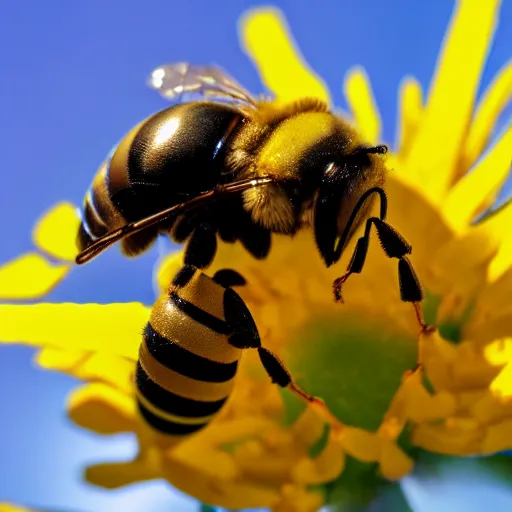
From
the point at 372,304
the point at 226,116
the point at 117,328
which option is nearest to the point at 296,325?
the point at 372,304

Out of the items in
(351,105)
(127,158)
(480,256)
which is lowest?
(480,256)

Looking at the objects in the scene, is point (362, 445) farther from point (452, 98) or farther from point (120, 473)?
point (452, 98)

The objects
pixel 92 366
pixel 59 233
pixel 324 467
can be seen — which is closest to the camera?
pixel 324 467

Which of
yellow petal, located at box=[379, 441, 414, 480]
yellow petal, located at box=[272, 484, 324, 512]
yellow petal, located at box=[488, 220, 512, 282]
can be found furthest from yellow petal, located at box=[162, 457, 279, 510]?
yellow petal, located at box=[488, 220, 512, 282]

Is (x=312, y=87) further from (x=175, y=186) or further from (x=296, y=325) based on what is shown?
(x=175, y=186)

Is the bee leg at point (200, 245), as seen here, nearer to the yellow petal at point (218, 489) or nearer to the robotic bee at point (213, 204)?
the robotic bee at point (213, 204)

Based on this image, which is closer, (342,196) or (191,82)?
(342,196)

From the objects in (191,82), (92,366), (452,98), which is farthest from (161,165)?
(452,98)

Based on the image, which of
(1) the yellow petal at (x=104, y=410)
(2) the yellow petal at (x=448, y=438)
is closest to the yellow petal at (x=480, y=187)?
(2) the yellow petal at (x=448, y=438)
